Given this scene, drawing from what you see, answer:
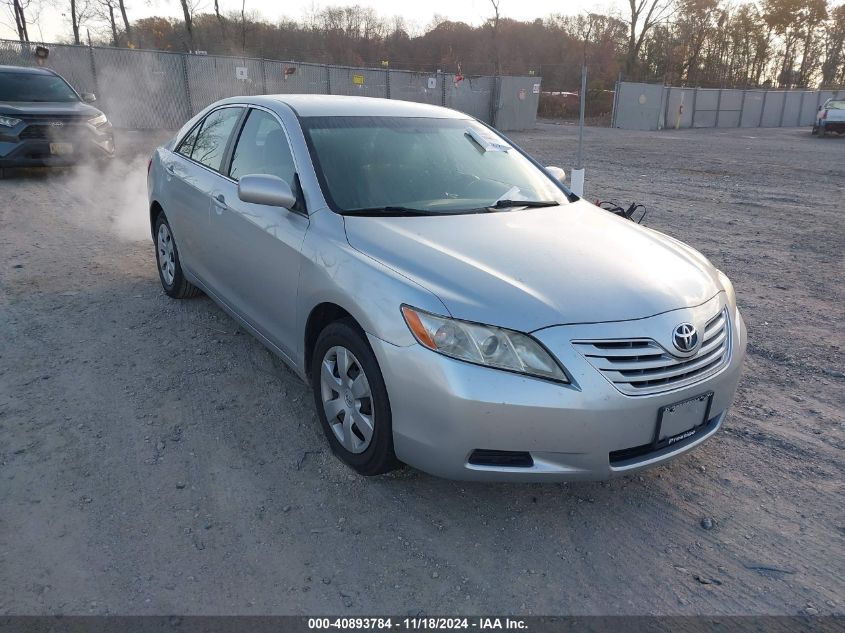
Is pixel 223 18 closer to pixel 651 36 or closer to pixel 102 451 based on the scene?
pixel 651 36

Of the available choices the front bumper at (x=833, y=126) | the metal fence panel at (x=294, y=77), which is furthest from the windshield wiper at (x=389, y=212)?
the front bumper at (x=833, y=126)

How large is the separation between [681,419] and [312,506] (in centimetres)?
160

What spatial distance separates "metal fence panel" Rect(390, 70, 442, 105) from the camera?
24.4 m

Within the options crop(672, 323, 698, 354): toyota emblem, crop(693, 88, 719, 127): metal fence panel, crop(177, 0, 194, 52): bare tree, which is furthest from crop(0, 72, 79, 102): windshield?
crop(693, 88, 719, 127): metal fence panel

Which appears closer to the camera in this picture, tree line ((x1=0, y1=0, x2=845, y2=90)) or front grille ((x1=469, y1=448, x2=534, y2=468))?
front grille ((x1=469, y1=448, x2=534, y2=468))

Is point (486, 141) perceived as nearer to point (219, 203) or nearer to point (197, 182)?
point (219, 203)

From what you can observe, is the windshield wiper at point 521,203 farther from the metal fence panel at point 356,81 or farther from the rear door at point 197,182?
the metal fence panel at point 356,81

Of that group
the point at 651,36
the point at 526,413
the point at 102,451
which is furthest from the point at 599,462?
the point at 651,36

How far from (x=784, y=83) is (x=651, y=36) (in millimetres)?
16962

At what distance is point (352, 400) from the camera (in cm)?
290

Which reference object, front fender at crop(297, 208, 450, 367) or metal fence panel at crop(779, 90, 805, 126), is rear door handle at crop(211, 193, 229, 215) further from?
metal fence panel at crop(779, 90, 805, 126)

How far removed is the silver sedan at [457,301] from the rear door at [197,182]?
0.16 meters

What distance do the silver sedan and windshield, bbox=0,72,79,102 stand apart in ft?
29.1

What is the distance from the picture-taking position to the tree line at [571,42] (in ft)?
147
